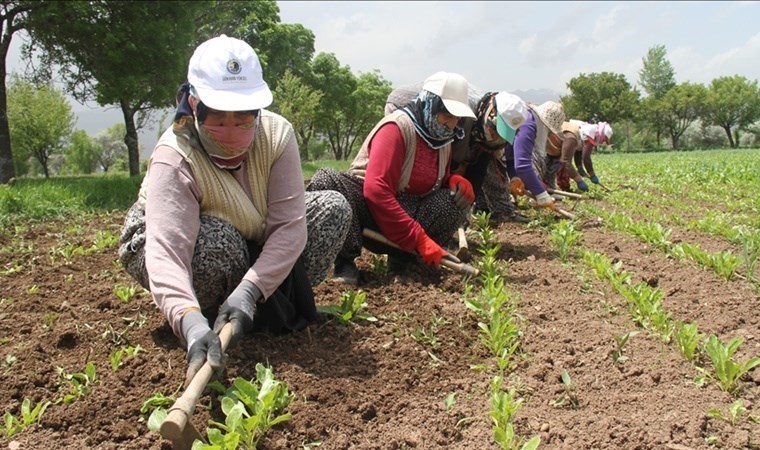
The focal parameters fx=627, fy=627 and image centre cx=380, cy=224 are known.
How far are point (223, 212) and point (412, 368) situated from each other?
1.00 m

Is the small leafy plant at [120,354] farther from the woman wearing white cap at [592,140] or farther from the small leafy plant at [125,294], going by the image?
the woman wearing white cap at [592,140]

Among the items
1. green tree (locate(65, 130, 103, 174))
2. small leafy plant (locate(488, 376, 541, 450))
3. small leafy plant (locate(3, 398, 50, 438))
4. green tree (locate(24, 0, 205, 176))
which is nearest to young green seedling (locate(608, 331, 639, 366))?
small leafy plant (locate(488, 376, 541, 450))

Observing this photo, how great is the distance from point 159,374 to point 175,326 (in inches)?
13.8

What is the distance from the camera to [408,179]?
12.8ft

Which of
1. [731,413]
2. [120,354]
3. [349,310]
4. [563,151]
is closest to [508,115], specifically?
[349,310]

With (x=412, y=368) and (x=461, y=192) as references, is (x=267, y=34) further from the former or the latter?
(x=412, y=368)

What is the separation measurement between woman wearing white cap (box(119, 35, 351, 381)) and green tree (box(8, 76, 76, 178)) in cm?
3649

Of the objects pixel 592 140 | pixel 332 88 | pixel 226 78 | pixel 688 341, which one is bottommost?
pixel 688 341

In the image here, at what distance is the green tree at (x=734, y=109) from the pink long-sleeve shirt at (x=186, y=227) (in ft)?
211

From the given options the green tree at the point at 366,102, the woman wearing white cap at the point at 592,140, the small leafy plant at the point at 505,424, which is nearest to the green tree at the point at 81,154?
the green tree at the point at 366,102

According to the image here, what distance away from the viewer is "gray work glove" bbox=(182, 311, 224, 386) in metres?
1.88

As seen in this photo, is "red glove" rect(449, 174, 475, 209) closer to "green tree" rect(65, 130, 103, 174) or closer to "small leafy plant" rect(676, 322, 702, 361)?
"small leafy plant" rect(676, 322, 702, 361)

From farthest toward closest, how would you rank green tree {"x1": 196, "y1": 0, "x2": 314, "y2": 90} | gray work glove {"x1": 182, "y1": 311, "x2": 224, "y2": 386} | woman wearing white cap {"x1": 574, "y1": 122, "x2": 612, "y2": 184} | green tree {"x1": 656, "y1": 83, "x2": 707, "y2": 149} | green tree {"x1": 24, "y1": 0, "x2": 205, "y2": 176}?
green tree {"x1": 656, "y1": 83, "x2": 707, "y2": 149} → green tree {"x1": 196, "y1": 0, "x2": 314, "y2": 90} → green tree {"x1": 24, "y1": 0, "x2": 205, "y2": 176} → woman wearing white cap {"x1": 574, "y1": 122, "x2": 612, "y2": 184} → gray work glove {"x1": 182, "y1": 311, "x2": 224, "y2": 386}

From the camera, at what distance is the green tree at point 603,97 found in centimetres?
5841
